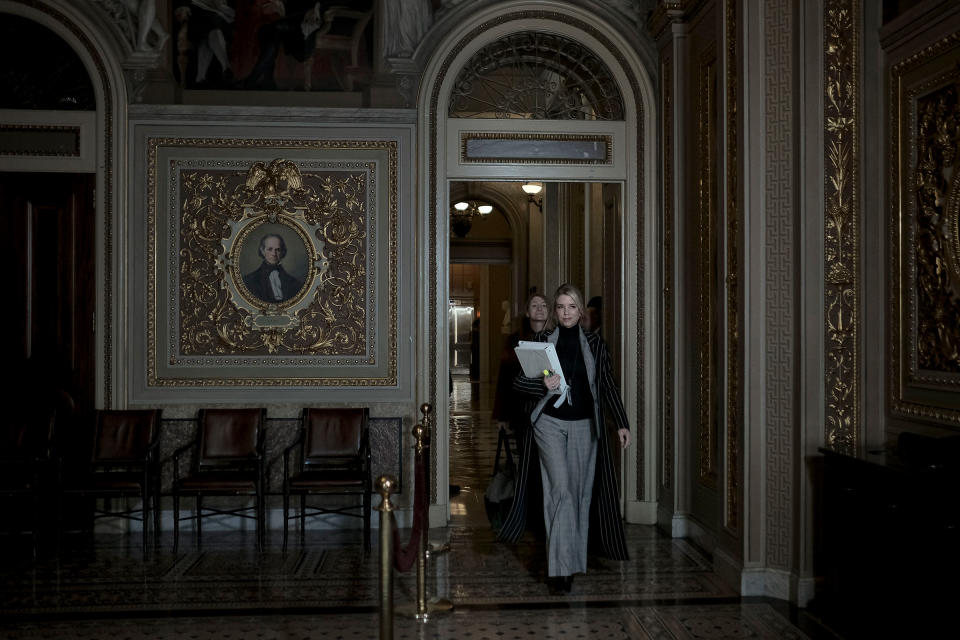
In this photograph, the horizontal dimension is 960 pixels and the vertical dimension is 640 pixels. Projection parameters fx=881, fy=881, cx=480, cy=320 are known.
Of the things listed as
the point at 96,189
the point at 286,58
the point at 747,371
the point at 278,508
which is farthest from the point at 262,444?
the point at 747,371

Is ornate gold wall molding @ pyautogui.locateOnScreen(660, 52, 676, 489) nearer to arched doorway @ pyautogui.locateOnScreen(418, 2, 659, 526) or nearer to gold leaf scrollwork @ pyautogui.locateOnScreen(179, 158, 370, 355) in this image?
arched doorway @ pyautogui.locateOnScreen(418, 2, 659, 526)

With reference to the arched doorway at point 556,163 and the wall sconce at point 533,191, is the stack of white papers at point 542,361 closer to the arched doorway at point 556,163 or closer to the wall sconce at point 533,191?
the arched doorway at point 556,163

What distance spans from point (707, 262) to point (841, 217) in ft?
4.47

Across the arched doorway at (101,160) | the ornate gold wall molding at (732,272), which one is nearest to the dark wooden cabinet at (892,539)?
the ornate gold wall molding at (732,272)

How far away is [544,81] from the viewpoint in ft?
23.9

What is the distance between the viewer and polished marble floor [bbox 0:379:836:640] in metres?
4.49

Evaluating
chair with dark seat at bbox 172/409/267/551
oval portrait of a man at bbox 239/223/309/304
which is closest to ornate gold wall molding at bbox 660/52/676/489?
oval portrait of a man at bbox 239/223/309/304

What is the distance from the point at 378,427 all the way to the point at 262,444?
3.04ft

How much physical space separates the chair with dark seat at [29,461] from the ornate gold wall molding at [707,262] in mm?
4584

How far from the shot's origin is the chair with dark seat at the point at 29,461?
6.01 m

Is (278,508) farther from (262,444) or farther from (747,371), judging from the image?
(747,371)

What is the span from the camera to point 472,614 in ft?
15.5

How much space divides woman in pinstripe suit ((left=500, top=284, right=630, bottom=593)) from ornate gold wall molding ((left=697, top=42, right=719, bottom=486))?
1159 mm

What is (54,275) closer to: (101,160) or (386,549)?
(101,160)
